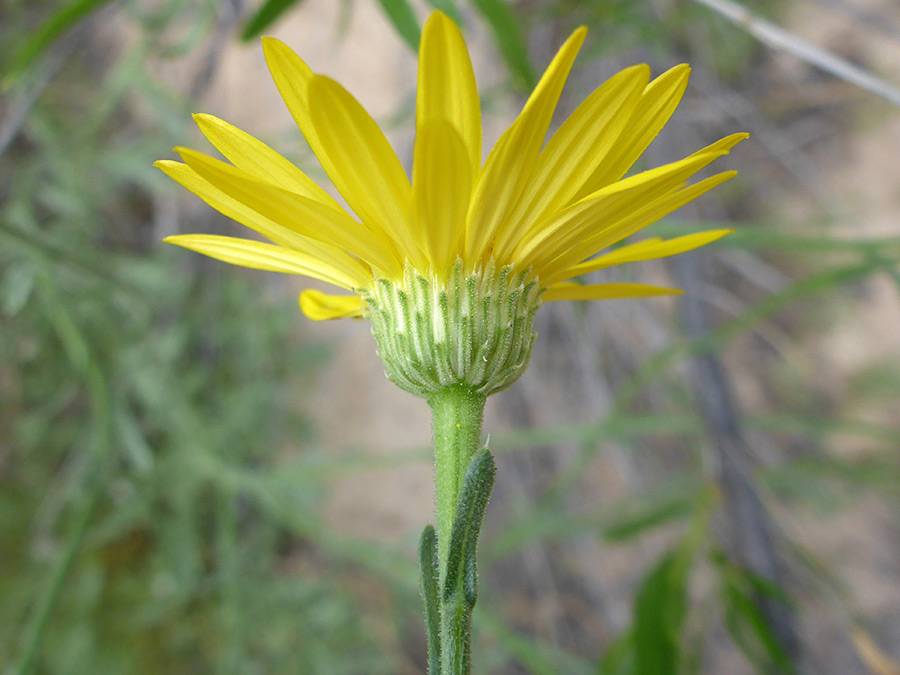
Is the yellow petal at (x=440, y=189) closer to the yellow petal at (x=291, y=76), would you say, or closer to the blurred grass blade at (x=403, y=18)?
the yellow petal at (x=291, y=76)

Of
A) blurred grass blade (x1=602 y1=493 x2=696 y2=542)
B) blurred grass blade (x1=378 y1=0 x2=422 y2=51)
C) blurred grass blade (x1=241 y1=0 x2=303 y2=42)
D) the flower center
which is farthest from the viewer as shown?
blurred grass blade (x1=602 y1=493 x2=696 y2=542)

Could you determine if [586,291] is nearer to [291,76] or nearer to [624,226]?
[624,226]

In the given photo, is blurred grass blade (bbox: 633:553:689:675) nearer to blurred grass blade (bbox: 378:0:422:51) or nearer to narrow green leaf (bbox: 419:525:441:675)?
narrow green leaf (bbox: 419:525:441:675)

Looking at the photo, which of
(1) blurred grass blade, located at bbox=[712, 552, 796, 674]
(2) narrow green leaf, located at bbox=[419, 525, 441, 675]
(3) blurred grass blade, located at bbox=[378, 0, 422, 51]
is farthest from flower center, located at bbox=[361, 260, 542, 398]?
(1) blurred grass blade, located at bbox=[712, 552, 796, 674]

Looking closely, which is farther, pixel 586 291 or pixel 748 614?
pixel 748 614

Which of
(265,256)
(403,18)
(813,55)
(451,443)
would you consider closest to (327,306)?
(265,256)

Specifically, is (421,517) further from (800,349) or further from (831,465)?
(800,349)
